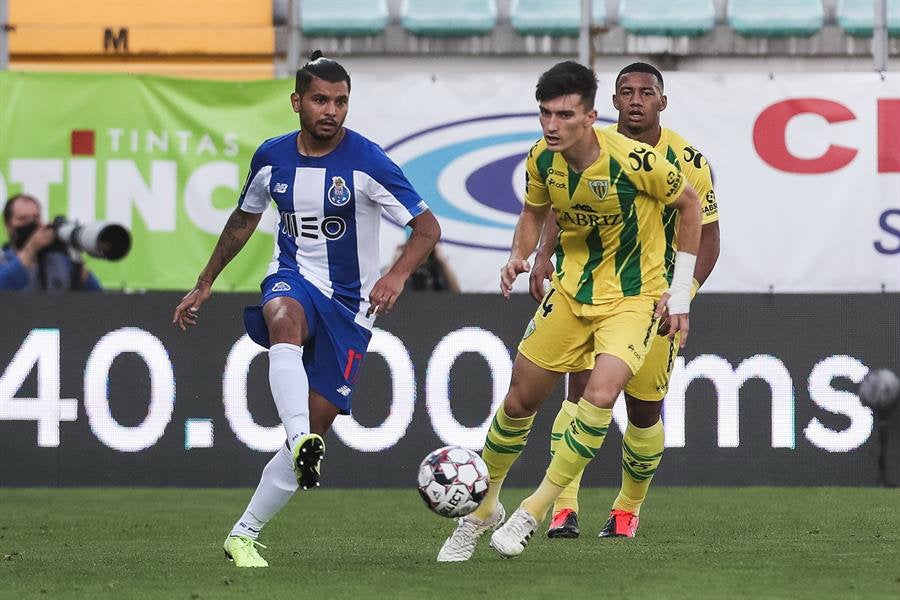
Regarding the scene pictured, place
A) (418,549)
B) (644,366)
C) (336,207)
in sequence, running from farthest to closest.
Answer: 1. (644,366)
2. (418,549)
3. (336,207)

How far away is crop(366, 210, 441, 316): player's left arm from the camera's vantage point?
737 centimetres

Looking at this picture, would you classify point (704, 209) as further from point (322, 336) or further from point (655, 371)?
point (322, 336)

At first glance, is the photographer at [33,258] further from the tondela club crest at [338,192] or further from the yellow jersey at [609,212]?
the yellow jersey at [609,212]

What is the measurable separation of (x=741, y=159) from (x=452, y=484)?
733 centimetres

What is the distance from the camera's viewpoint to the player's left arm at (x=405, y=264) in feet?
24.2

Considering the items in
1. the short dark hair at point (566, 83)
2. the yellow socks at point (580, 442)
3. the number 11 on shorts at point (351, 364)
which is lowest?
the yellow socks at point (580, 442)

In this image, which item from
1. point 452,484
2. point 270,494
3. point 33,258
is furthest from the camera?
point 33,258

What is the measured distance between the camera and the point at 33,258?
42.8ft

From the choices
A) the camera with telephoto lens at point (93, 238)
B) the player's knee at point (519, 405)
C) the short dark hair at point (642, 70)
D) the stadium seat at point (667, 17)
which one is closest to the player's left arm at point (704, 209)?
the short dark hair at point (642, 70)

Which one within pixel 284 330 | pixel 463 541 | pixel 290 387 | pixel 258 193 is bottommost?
pixel 463 541

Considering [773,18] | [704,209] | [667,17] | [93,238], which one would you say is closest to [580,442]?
[704,209]

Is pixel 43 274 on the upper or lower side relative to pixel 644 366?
upper

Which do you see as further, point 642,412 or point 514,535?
point 642,412

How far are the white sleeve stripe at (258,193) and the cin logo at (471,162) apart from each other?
6.07 meters
